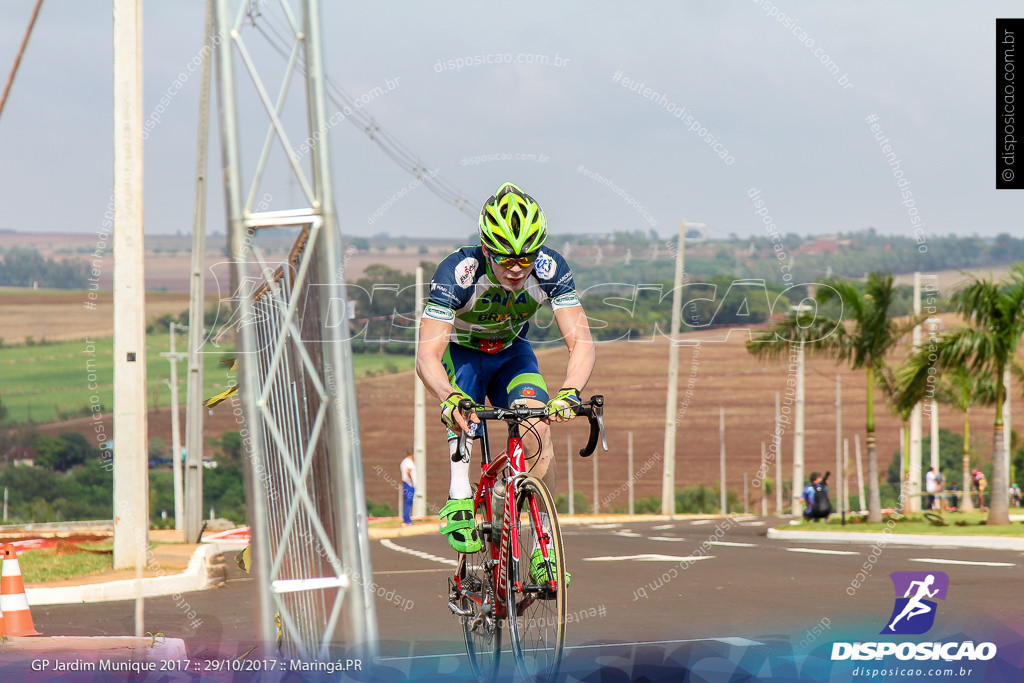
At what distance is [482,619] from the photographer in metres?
6.16

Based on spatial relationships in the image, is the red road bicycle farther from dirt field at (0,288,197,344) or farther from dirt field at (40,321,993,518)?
dirt field at (0,288,197,344)

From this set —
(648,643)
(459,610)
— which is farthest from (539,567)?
(648,643)

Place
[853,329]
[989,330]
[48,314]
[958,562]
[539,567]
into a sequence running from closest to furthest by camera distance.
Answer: [539,567] → [958,562] → [989,330] → [853,329] → [48,314]

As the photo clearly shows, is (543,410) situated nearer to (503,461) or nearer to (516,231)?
(503,461)

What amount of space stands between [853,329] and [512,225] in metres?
20.5

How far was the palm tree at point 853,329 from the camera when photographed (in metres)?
24.2

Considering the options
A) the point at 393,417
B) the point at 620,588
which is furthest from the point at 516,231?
the point at 393,417

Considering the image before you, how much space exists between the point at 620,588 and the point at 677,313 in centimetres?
2842

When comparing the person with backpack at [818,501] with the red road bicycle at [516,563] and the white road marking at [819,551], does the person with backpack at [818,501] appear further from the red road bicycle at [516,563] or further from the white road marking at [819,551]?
the red road bicycle at [516,563]

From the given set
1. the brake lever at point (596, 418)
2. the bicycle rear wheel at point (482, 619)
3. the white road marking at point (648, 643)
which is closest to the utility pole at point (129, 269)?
the white road marking at point (648, 643)

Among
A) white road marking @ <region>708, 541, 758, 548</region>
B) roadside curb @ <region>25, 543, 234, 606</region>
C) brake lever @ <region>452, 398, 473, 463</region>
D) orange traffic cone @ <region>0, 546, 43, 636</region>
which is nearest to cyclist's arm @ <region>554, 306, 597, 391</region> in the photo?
Result: brake lever @ <region>452, 398, 473, 463</region>

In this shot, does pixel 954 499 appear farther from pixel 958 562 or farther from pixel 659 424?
pixel 659 424

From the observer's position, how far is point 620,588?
12148 millimetres

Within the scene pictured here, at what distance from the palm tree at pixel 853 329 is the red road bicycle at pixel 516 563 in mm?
18936
